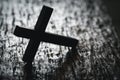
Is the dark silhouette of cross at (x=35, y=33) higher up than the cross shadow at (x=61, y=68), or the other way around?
the dark silhouette of cross at (x=35, y=33)

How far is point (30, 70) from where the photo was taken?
0.94m

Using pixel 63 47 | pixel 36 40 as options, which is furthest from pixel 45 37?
pixel 63 47

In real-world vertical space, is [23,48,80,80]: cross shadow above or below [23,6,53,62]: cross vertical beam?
below

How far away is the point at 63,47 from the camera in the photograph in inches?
44.7

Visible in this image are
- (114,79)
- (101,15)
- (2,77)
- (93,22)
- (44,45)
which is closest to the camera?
(2,77)

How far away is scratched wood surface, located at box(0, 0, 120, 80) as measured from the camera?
966 mm

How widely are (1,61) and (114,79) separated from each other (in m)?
0.46

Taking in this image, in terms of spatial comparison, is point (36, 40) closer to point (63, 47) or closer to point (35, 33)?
point (35, 33)

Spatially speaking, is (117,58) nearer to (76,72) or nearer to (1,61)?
(76,72)

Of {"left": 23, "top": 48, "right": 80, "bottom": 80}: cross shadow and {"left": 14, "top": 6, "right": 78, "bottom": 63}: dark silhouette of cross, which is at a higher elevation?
{"left": 14, "top": 6, "right": 78, "bottom": 63}: dark silhouette of cross

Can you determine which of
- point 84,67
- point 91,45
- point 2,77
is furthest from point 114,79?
point 2,77

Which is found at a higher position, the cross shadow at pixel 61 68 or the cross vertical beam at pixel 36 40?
the cross vertical beam at pixel 36 40

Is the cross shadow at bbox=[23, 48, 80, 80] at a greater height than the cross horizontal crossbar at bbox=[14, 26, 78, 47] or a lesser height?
lesser

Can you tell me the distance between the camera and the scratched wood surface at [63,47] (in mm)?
966
